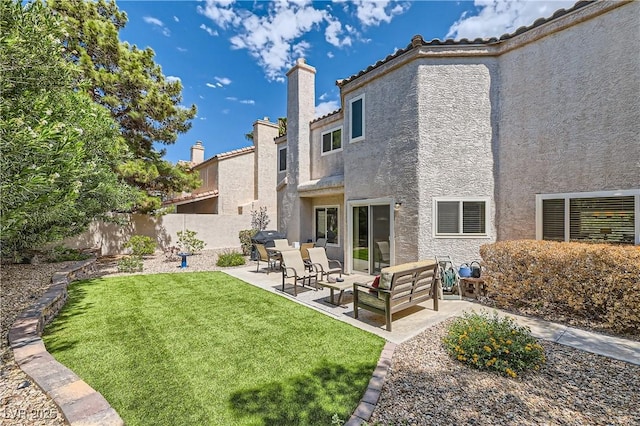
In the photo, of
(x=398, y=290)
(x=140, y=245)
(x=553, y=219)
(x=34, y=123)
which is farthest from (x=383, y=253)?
(x=140, y=245)

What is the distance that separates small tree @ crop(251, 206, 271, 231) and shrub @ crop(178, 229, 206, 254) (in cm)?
484

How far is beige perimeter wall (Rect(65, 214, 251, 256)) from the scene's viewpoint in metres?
17.6

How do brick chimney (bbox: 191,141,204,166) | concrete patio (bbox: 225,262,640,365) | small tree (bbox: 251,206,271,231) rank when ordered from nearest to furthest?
1. concrete patio (bbox: 225,262,640,365)
2. small tree (bbox: 251,206,271,231)
3. brick chimney (bbox: 191,141,204,166)

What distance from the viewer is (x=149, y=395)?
4059 mm

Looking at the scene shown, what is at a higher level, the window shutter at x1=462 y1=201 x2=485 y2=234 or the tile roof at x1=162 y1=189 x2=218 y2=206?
the tile roof at x1=162 y1=189 x2=218 y2=206

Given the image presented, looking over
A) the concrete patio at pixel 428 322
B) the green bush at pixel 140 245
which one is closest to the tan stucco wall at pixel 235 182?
the green bush at pixel 140 245

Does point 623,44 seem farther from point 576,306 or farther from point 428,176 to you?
point 576,306

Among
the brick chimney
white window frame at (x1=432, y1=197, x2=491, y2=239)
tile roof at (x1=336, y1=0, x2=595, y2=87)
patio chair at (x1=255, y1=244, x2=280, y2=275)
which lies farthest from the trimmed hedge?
the brick chimney

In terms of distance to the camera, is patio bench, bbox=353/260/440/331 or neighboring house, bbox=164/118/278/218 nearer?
patio bench, bbox=353/260/440/331

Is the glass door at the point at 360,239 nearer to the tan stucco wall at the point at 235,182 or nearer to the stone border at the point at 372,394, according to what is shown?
the stone border at the point at 372,394

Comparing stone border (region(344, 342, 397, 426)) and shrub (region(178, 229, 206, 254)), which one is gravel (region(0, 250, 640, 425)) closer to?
stone border (region(344, 342, 397, 426))

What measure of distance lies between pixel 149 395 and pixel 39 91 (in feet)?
21.5

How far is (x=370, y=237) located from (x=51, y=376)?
31.4 ft

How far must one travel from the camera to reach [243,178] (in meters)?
24.7
